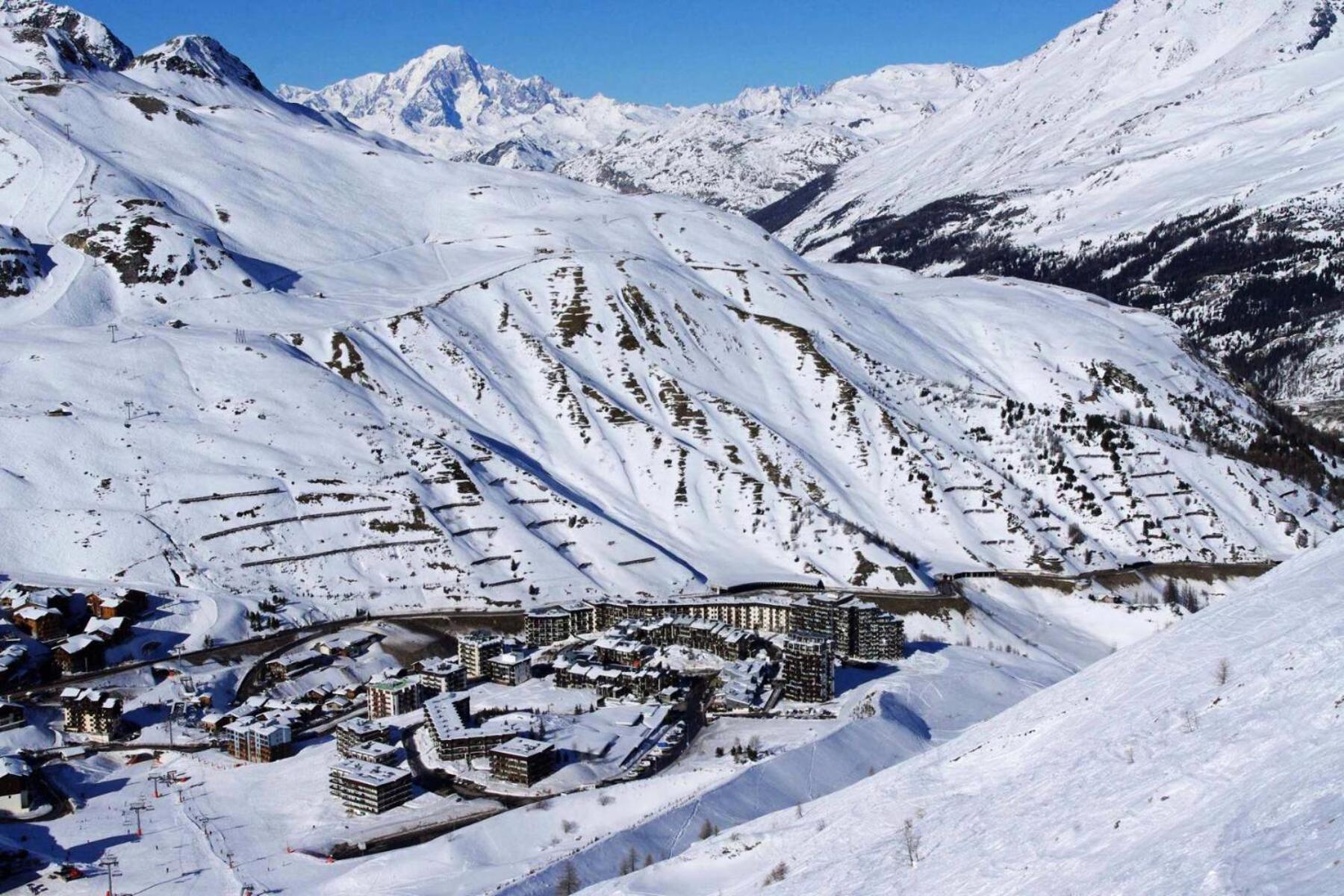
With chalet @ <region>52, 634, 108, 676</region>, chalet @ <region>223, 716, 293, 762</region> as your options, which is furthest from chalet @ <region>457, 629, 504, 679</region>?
chalet @ <region>52, 634, 108, 676</region>

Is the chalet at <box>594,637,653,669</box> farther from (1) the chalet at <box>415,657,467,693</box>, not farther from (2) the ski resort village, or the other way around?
(1) the chalet at <box>415,657,467,693</box>

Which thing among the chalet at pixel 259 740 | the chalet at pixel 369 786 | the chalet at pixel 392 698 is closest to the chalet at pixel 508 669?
the chalet at pixel 392 698

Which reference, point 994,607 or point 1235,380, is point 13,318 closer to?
point 994,607

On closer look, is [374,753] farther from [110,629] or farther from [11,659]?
[11,659]

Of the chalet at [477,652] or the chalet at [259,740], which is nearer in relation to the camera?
the chalet at [259,740]

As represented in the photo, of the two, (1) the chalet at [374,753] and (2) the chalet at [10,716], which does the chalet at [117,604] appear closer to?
(2) the chalet at [10,716]
